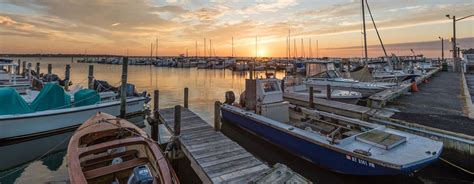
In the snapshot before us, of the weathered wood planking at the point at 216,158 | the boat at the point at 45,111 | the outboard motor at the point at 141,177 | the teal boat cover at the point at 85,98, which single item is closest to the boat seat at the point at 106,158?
the weathered wood planking at the point at 216,158

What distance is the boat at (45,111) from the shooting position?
9914mm

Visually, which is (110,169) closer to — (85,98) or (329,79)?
(85,98)

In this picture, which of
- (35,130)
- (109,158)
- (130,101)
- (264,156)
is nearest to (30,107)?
(35,130)

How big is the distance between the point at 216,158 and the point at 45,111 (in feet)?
29.5

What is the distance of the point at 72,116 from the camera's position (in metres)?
11.8

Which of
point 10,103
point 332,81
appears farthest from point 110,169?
point 332,81

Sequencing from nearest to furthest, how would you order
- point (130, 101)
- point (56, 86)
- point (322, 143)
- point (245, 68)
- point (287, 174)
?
1. point (287, 174)
2. point (322, 143)
3. point (56, 86)
4. point (130, 101)
5. point (245, 68)

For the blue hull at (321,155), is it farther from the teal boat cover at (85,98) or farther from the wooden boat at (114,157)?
the teal boat cover at (85,98)

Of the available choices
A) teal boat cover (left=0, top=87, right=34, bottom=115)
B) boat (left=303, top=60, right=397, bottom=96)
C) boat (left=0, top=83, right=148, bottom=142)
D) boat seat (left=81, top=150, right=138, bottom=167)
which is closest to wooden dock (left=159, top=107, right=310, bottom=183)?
boat seat (left=81, top=150, right=138, bottom=167)

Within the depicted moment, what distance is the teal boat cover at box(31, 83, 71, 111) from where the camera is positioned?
11.0 m

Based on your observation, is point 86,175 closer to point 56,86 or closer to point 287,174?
point 287,174

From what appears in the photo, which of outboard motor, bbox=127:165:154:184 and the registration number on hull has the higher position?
outboard motor, bbox=127:165:154:184

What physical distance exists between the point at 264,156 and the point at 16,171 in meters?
8.52

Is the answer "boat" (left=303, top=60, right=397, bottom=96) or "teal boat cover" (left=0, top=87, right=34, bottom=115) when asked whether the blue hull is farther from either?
"boat" (left=303, top=60, right=397, bottom=96)
